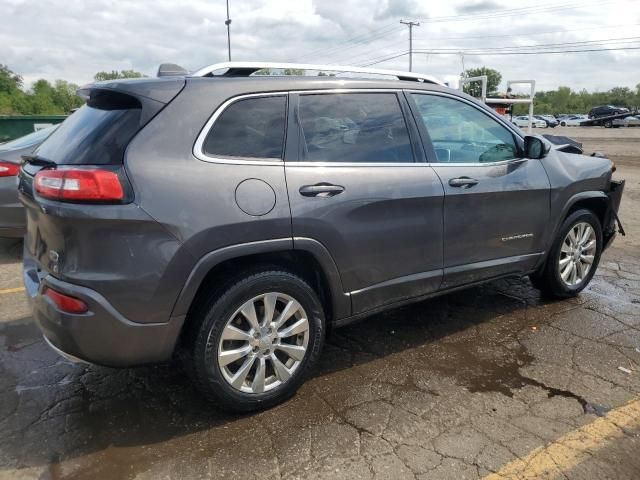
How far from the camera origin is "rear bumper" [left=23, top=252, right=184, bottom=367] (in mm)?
2504

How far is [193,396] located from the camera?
3172 mm

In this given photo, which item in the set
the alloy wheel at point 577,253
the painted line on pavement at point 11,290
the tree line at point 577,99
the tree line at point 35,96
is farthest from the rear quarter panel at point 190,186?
the tree line at point 577,99

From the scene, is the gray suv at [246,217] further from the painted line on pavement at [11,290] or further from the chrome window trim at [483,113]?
the painted line on pavement at [11,290]

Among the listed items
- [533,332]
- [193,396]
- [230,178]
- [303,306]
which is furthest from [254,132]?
[533,332]

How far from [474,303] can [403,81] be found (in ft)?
6.82

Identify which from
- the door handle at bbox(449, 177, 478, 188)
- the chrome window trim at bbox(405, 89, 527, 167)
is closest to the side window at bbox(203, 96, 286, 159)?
the chrome window trim at bbox(405, 89, 527, 167)

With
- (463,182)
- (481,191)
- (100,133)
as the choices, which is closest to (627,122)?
(481,191)

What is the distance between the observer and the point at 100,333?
2.53 m

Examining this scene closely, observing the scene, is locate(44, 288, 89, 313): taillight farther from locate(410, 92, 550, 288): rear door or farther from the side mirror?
the side mirror

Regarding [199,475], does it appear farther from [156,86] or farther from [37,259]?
[156,86]

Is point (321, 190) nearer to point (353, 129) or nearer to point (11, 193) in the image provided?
point (353, 129)

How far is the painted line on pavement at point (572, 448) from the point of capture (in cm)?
251

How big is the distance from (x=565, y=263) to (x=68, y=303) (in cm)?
385

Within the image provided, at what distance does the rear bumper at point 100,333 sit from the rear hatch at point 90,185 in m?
0.11
